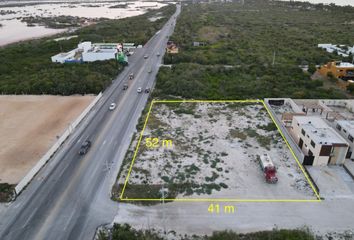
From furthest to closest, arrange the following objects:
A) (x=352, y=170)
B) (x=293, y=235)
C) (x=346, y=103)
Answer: (x=346, y=103) → (x=352, y=170) → (x=293, y=235)

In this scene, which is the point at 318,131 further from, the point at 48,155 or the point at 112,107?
the point at 48,155

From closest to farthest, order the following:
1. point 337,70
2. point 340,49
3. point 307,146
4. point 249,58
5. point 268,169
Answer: point 268,169
point 307,146
point 337,70
point 249,58
point 340,49

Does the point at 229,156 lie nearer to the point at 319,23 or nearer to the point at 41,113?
the point at 41,113

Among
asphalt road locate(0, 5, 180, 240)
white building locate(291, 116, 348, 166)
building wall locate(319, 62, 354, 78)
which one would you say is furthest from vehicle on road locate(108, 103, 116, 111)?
building wall locate(319, 62, 354, 78)

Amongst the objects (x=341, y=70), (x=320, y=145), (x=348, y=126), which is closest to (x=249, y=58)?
(x=341, y=70)

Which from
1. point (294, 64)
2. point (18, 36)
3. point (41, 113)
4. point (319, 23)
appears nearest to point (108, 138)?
point (41, 113)

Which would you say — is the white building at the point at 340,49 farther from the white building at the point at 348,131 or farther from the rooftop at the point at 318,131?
the rooftop at the point at 318,131
